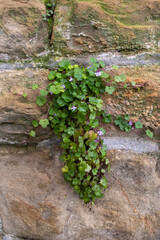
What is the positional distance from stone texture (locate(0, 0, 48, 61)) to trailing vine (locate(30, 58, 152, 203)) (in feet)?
0.51

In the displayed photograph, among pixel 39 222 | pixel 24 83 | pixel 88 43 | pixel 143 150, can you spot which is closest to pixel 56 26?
pixel 88 43

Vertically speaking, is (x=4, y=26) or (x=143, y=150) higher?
(x=4, y=26)

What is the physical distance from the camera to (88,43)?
84 cm

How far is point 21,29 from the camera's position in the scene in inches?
32.9

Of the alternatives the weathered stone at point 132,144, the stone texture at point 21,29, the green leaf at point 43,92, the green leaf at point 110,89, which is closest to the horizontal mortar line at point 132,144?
the weathered stone at point 132,144

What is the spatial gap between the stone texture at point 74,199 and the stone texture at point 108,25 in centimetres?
47

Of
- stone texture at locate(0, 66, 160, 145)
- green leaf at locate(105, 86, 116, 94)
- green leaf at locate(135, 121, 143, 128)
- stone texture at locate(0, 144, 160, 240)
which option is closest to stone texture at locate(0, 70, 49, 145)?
stone texture at locate(0, 66, 160, 145)

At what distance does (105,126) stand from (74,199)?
372 mm

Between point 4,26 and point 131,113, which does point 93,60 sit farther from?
point 4,26

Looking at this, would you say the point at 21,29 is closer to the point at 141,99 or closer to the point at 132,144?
the point at 141,99

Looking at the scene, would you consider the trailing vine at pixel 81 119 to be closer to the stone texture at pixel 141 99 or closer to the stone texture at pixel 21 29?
the stone texture at pixel 141 99

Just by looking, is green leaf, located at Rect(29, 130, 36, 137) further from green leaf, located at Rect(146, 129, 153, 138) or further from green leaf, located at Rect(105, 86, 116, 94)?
green leaf, located at Rect(146, 129, 153, 138)

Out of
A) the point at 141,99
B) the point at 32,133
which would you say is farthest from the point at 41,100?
the point at 141,99

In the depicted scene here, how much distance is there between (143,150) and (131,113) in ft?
0.59
